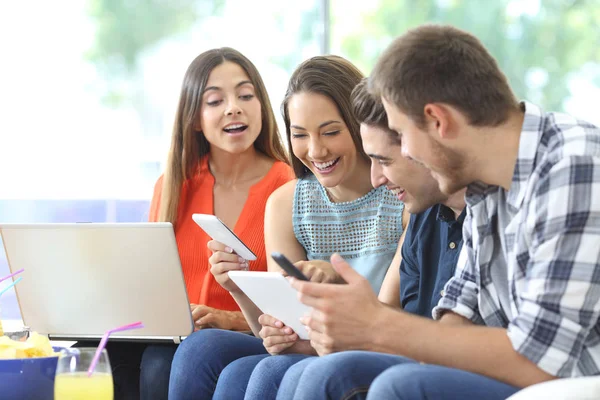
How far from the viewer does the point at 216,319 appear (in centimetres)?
229

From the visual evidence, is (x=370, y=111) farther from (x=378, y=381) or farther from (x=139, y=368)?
(x=139, y=368)

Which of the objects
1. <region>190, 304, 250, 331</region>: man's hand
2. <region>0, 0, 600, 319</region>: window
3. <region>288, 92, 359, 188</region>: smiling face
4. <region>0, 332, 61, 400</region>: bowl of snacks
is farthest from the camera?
<region>0, 0, 600, 319</region>: window

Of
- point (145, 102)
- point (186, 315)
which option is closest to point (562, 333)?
point (186, 315)

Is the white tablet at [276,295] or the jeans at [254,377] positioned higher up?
the white tablet at [276,295]

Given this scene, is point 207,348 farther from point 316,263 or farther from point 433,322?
point 433,322

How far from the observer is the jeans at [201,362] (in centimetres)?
200

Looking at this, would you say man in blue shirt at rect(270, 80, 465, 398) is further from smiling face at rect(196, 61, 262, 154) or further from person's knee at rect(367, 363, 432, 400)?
smiling face at rect(196, 61, 262, 154)

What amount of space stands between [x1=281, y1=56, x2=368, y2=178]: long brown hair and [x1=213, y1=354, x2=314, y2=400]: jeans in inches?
24.1

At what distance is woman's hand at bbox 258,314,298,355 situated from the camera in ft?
6.15

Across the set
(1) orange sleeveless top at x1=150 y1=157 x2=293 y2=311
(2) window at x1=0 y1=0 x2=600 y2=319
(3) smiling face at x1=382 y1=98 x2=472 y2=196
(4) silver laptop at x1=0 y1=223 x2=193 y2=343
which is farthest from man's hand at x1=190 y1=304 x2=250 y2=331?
(2) window at x1=0 y1=0 x2=600 y2=319

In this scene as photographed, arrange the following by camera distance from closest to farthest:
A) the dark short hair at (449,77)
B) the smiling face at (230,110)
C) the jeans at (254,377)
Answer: the dark short hair at (449,77) < the jeans at (254,377) < the smiling face at (230,110)

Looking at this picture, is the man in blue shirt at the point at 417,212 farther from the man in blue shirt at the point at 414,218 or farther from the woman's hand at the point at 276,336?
the woman's hand at the point at 276,336

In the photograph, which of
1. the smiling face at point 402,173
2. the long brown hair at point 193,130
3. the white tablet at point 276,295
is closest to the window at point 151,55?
the long brown hair at point 193,130

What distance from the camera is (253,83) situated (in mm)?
Result: 2633
